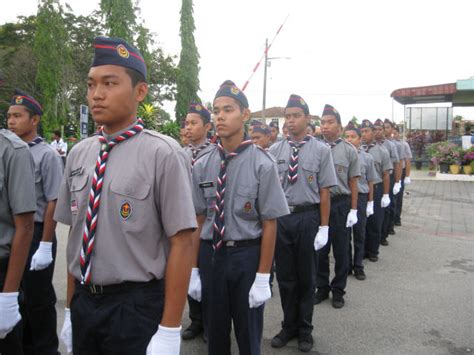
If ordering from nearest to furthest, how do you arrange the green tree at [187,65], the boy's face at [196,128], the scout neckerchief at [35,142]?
the scout neckerchief at [35,142]
the boy's face at [196,128]
the green tree at [187,65]

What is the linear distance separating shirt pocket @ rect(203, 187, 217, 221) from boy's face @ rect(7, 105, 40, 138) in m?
1.74

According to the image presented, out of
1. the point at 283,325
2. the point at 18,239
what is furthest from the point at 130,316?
the point at 283,325

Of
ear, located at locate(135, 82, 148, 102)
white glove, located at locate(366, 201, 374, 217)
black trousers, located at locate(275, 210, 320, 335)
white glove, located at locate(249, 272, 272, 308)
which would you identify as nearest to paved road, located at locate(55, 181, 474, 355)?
black trousers, located at locate(275, 210, 320, 335)

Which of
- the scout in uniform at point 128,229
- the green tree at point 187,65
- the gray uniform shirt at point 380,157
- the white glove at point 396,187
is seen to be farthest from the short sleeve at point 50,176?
the green tree at point 187,65

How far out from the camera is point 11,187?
242 centimetres

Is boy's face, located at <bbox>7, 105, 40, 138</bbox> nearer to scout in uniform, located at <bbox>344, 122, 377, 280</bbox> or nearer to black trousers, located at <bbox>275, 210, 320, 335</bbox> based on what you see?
black trousers, located at <bbox>275, 210, 320, 335</bbox>

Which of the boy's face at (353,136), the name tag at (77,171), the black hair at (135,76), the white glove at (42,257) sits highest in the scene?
the black hair at (135,76)

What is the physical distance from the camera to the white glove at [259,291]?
273 cm

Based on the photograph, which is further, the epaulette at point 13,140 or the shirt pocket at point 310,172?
the shirt pocket at point 310,172

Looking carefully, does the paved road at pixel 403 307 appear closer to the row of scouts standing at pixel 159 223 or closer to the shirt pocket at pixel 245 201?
the row of scouts standing at pixel 159 223

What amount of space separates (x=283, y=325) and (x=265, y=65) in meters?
18.9

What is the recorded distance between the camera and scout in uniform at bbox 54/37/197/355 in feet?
5.76

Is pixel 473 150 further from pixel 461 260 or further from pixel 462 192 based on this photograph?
pixel 461 260

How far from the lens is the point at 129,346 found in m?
1.78
